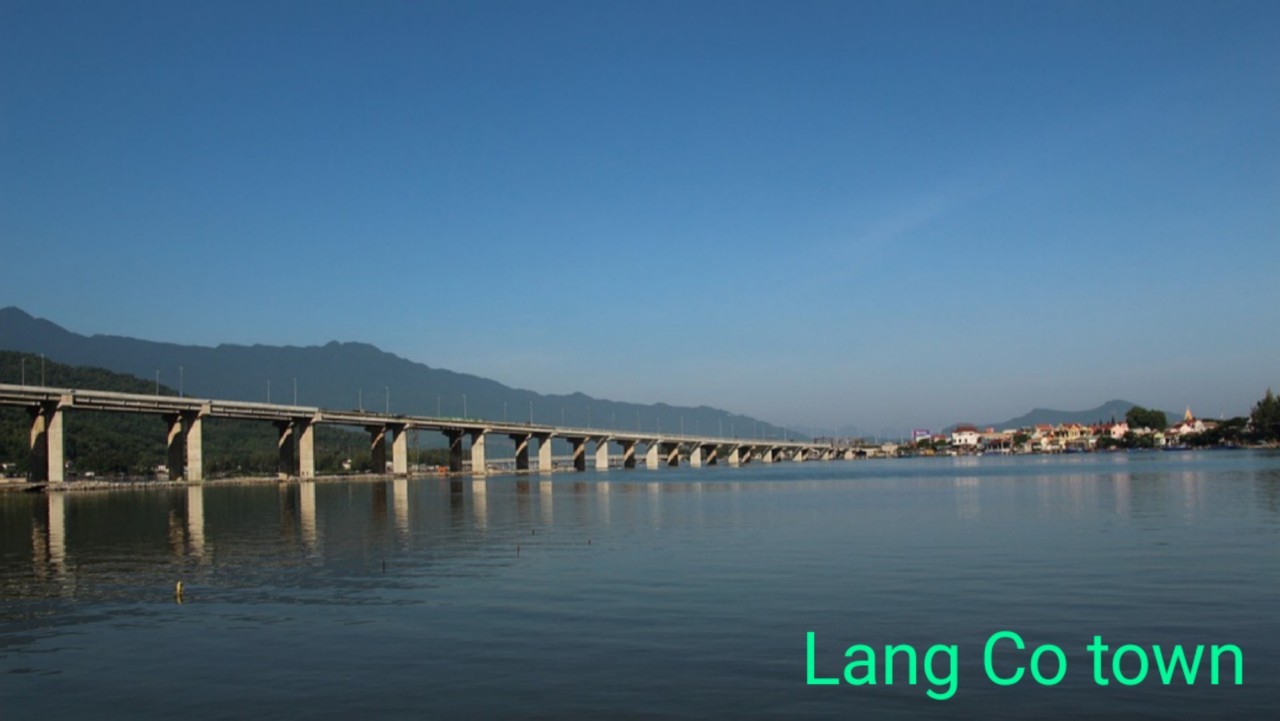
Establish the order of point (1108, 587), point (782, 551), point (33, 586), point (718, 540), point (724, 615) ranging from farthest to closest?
point (718, 540)
point (782, 551)
point (33, 586)
point (1108, 587)
point (724, 615)

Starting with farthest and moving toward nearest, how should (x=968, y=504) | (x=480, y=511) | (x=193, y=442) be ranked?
(x=193, y=442) < (x=480, y=511) < (x=968, y=504)

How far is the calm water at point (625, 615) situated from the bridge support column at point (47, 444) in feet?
199

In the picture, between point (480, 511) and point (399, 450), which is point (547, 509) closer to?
point (480, 511)

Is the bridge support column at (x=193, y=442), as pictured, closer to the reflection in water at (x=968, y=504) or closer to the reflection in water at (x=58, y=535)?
the reflection in water at (x=58, y=535)

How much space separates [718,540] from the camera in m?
42.3

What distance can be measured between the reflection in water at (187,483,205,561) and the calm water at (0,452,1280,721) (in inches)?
29.6

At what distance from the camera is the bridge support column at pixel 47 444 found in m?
104

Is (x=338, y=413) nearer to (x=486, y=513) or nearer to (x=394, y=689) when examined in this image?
(x=486, y=513)

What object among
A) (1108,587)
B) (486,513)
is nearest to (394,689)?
(1108,587)

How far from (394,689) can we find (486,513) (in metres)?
48.2

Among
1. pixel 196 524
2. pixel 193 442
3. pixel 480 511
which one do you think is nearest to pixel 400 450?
pixel 193 442

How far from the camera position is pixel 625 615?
23781mm

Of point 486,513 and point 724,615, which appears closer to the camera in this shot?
point 724,615

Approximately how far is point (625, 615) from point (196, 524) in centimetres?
4115
